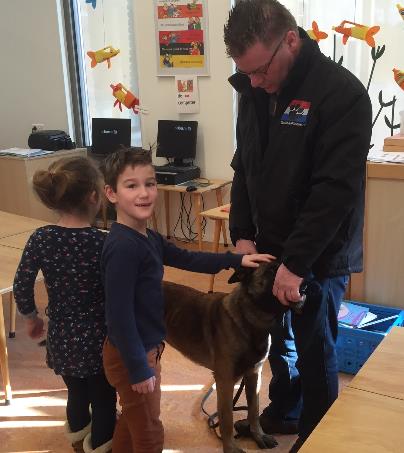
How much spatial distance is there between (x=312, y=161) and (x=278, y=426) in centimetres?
119

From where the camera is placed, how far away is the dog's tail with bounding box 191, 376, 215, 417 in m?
2.37

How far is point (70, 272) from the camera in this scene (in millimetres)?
1662

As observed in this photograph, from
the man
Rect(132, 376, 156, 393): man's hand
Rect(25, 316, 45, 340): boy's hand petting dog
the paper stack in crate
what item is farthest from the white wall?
Rect(132, 376, 156, 393): man's hand

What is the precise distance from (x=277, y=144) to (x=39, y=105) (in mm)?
4687

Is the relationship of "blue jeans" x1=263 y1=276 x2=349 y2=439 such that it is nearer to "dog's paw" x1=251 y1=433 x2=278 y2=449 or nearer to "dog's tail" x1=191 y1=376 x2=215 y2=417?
"dog's paw" x1=251 y1=433 x2=278 y2=449

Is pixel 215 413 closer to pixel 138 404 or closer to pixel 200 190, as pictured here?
pixel 138 404

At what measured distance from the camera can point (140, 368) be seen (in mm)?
1471

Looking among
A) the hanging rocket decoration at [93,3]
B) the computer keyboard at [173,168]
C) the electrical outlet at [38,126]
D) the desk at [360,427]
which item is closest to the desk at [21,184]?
the electrical outlet at [38,126]

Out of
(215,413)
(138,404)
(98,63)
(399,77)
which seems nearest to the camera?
(138,404)

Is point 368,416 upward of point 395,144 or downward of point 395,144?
downward

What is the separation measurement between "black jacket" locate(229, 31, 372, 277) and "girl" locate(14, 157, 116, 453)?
0.52m

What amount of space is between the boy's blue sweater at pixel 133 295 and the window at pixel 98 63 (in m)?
3.80

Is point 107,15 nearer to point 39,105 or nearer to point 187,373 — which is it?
point 39,105

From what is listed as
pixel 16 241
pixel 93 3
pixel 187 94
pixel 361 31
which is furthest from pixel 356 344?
pixel 93 3
